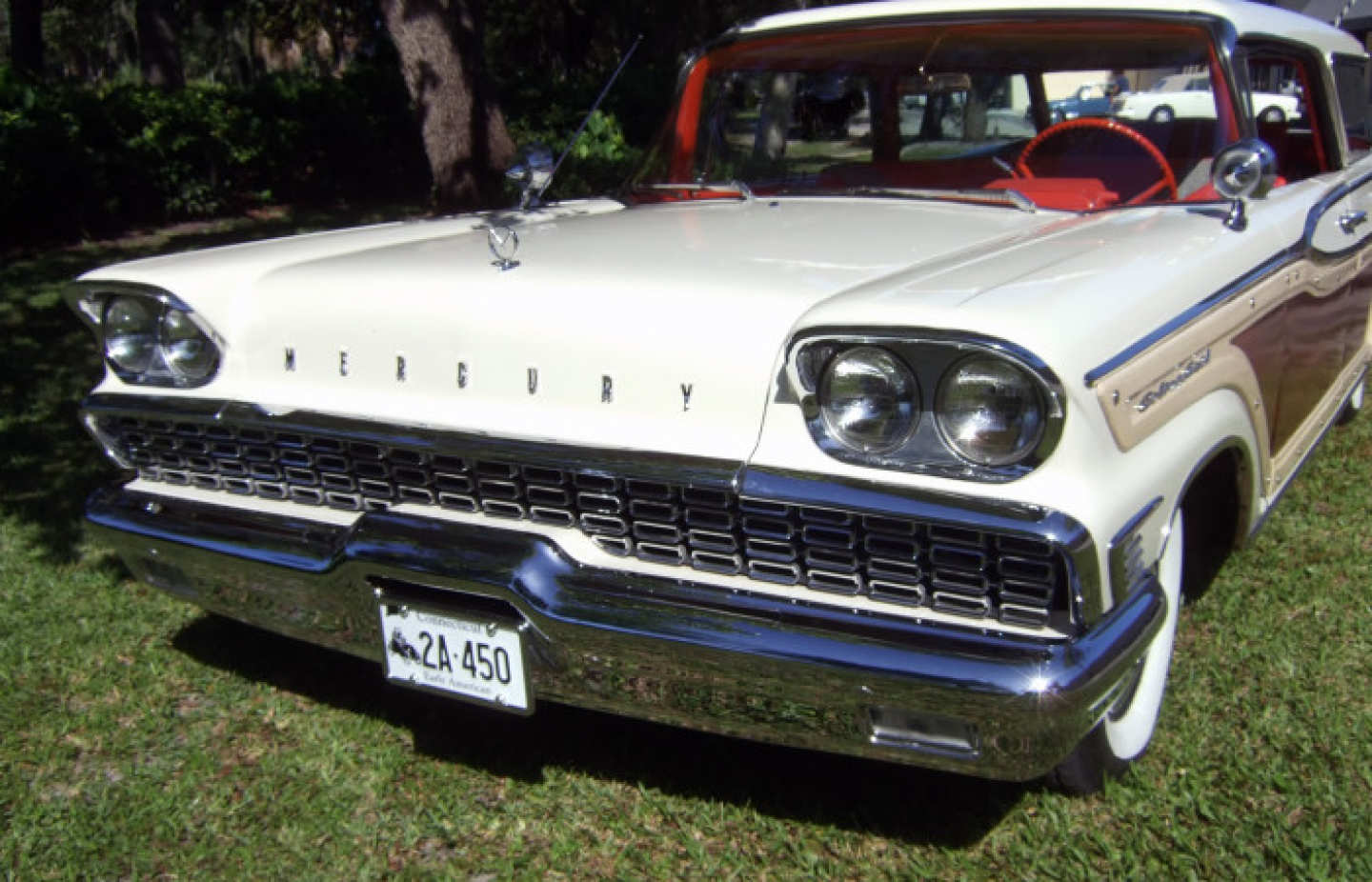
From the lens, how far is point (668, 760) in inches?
104

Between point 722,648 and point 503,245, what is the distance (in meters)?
1.00

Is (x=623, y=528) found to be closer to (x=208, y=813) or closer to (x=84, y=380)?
(x=208, y=813)

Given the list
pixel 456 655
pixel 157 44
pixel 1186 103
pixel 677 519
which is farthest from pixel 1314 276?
pixel 157 44

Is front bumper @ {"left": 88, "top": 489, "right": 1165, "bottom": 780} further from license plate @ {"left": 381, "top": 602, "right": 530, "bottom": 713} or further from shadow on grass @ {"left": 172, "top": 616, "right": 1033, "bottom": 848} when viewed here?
shadow on grass @ {"left": 172, "top": 616, "right": 1033, "bottom": 848}

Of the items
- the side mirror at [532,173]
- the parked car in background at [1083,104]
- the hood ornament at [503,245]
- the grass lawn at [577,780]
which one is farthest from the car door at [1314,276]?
the side mirror at [532,173]

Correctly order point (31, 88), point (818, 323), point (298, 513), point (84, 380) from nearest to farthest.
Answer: point (818, 323) < point (298, 513) < point (84, 380) < point (31, 88)

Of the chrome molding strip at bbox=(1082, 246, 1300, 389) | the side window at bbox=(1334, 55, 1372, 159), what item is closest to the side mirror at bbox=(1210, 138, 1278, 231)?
the chrome molding strip at bbox=(1082, 246, 1300, 389)

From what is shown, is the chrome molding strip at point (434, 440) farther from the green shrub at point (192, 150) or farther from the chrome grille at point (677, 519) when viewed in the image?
the green shrub at point (192, 150)

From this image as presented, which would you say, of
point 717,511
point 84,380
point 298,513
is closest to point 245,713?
point 298,513

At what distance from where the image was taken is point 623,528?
2.10m

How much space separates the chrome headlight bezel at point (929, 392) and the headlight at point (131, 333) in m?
1.55

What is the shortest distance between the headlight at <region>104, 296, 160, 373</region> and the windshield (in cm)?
154

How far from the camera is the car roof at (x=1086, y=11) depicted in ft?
9.93

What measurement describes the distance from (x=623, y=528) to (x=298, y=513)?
0.77 m
